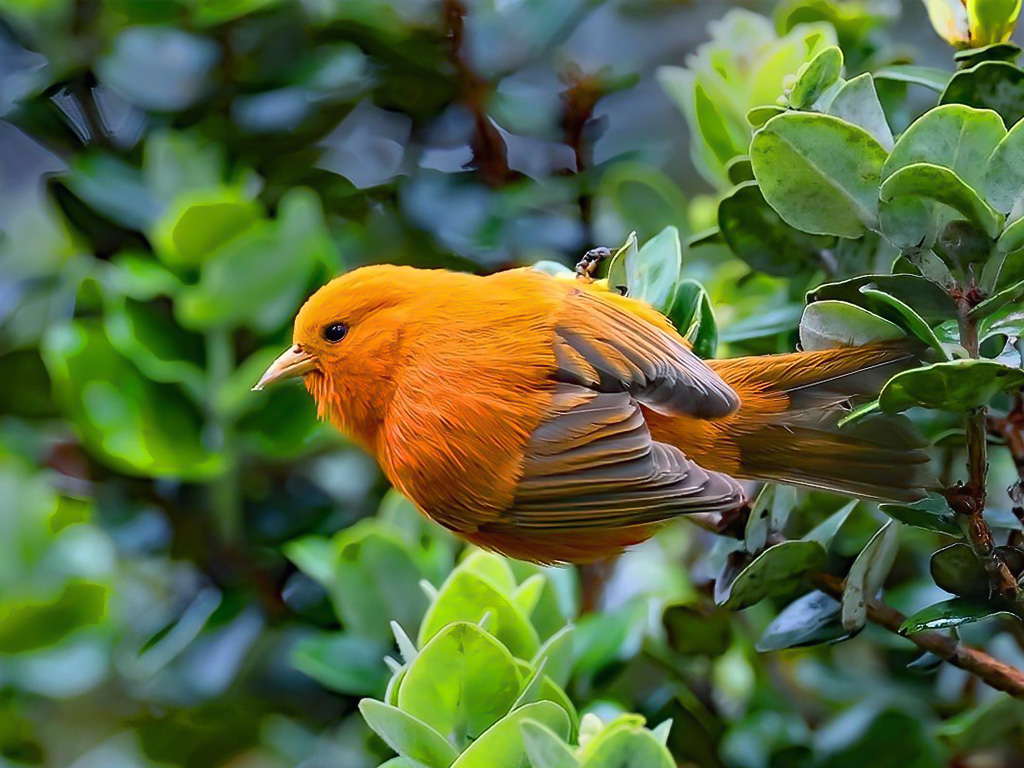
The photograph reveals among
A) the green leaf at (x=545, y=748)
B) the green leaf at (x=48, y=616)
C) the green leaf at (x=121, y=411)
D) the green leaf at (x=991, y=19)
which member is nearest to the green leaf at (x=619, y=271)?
the green leaf at (x=991, y=19)

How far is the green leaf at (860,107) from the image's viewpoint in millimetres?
784

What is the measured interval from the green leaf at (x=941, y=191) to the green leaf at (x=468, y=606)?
0.45 m

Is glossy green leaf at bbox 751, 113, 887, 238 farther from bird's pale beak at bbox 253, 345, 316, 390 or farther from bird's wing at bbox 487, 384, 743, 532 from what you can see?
bird's pale beak at bbox 253, 345, 316, 390

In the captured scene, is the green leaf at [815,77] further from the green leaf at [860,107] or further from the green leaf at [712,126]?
the green leaf at [712,126]

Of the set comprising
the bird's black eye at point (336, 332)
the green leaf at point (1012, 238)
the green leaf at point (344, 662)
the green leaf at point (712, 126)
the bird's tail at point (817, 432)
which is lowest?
the green leaf at point (344, 662)

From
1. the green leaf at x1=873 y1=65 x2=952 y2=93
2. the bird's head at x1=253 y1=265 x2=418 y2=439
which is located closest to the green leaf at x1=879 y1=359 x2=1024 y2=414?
the green leaf at x1=873 y1=65 x2=952 y2=93

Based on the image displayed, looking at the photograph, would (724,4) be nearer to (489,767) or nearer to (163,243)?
(163,243)

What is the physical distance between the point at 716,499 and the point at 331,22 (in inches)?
36.7

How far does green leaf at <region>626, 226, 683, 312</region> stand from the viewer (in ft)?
3.18

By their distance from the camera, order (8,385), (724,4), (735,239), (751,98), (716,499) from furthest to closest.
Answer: (724,4) < (8,385) < (751,98) < (735,239) < (716,499)

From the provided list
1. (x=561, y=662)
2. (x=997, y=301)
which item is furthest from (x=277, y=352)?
(x=997, y=301)

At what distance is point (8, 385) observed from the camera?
159 centimetres

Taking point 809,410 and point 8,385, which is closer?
point 809,410

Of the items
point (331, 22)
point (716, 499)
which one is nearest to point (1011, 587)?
point (716, 499)
